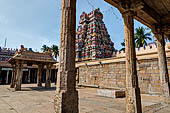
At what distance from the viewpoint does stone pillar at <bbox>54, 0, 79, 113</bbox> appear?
2.24 metres

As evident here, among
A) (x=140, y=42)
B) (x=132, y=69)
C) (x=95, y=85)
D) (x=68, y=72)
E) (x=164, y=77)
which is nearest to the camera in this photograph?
(x=68, y=72)

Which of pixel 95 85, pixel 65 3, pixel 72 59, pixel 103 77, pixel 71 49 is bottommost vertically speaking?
pixel 95 85

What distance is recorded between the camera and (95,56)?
27.7 metres

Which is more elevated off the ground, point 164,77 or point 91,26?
point 91,26

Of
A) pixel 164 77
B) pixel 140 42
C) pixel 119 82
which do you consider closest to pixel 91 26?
pixel 140 42

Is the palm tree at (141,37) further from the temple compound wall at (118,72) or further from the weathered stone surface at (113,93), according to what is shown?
the weathered stone surface at (113,93)

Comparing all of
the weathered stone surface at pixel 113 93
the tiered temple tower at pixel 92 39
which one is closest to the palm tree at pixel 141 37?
the tiered temple tower at pixel 92 39

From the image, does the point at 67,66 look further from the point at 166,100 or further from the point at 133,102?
the point at 166,100

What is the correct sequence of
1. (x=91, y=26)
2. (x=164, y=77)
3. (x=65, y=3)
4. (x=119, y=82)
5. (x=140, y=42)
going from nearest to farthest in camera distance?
(x=65, y=3) < (x=164, y=77) < (x=119, y=82) < (x=140, y=42) < (x=91, y=26)

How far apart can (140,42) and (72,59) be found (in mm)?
28943

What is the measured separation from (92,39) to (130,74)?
26295 millimetres

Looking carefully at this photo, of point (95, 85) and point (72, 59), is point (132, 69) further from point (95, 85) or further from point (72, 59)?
point (95, 85)

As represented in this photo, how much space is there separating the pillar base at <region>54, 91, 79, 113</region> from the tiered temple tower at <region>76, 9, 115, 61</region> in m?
25.5

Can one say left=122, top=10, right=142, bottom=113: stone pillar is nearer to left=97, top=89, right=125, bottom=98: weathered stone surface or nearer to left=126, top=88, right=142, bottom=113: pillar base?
left=126, top=88, right=142, bottom=113: pillar base
